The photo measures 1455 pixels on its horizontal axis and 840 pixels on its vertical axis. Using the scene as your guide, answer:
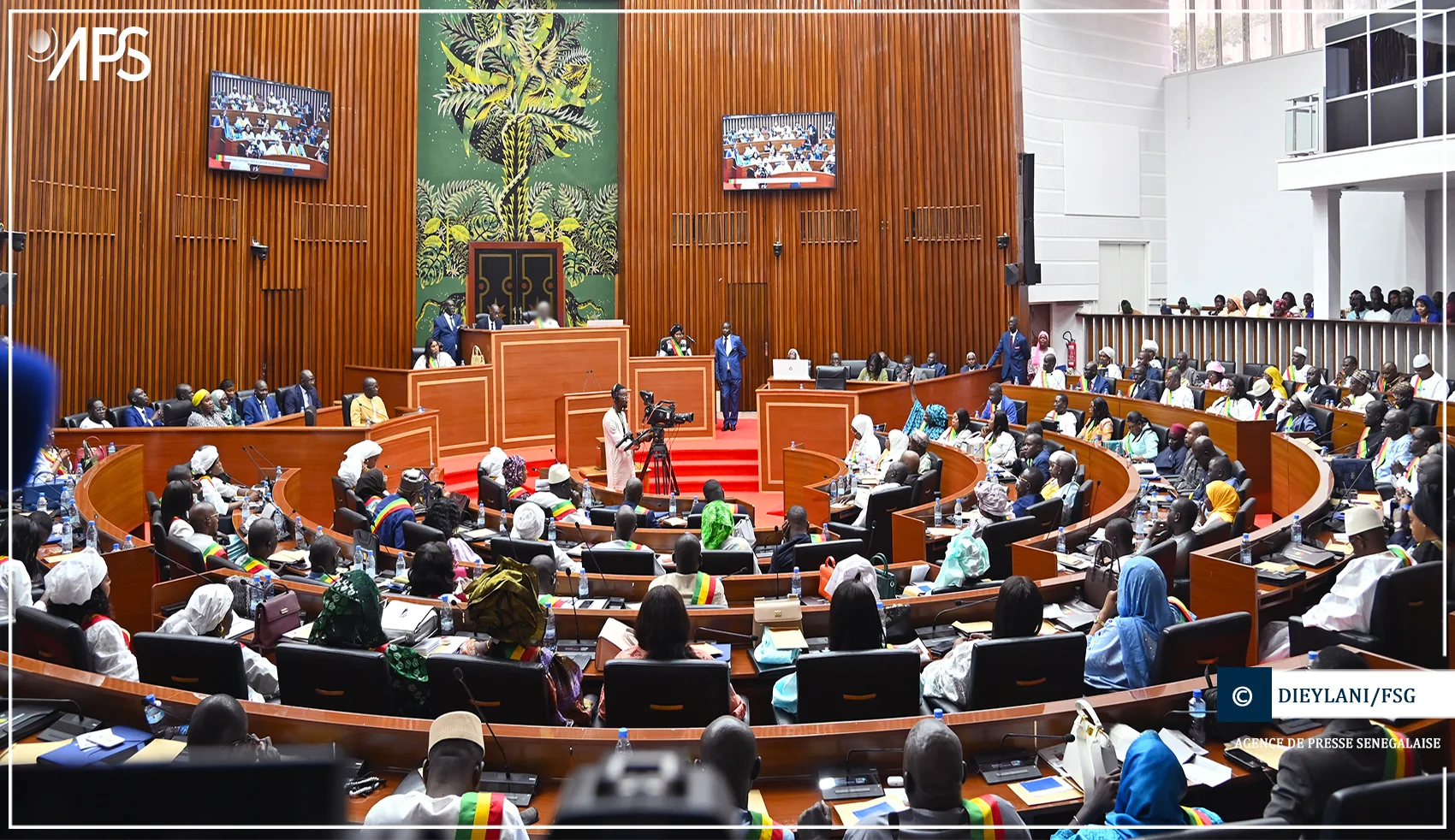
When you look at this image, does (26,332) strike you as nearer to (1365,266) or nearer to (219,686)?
(219,686)

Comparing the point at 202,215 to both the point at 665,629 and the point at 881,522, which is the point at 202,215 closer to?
the point at 881,522

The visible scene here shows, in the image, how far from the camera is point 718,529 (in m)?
7.17

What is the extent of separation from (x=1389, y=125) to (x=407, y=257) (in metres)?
12.4

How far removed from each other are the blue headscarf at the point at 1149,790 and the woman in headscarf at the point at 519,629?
6.19 feet

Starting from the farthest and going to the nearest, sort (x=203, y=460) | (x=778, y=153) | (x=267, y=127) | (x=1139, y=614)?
(x=778, y=153)
(x=267, y=127)
(x=203, y=460)
(x=1139, y=614)

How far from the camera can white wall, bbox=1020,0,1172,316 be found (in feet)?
58.3

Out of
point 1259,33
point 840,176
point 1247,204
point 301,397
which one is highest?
point 1259,33

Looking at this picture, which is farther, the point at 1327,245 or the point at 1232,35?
the point at 1232,35

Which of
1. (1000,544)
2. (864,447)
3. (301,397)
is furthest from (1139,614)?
(301,397)

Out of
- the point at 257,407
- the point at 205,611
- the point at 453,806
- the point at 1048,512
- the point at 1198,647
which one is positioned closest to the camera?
the point at 453,806

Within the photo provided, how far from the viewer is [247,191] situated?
14656 millimetres

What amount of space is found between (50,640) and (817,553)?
3721 millimetres

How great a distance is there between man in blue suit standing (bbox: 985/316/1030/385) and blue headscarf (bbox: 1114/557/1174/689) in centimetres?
1141

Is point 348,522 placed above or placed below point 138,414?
below
